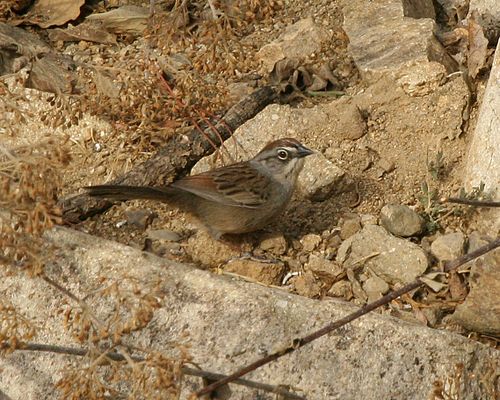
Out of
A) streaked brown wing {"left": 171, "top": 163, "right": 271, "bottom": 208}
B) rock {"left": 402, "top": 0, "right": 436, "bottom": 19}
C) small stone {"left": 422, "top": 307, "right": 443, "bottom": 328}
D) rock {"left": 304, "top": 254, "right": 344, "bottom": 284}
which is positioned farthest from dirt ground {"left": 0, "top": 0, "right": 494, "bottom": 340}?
rock {"left": 402, "top": 0, "right": 436, "bottom": 19}

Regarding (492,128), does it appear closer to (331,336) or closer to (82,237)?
(331,336)

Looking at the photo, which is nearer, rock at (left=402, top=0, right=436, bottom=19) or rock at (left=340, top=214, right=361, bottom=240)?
rock at (left=340, top=214, right=361, bottom=240)

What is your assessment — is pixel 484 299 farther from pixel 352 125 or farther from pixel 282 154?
pixel 352 125

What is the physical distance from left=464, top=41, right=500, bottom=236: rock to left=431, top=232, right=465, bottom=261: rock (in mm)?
186

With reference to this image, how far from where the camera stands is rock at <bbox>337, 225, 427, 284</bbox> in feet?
20.2

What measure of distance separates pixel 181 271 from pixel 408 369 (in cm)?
124

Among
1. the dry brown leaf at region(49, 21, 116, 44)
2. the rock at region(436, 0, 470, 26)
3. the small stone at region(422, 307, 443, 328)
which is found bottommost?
the small stone at region(422, 307, 443, 328)

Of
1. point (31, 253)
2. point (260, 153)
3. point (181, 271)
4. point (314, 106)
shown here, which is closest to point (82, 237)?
point (181, 271)

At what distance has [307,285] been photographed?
20.7 ft

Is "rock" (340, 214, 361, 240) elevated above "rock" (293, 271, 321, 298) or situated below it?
above

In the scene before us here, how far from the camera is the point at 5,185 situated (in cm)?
455

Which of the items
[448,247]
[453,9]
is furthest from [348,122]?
[453,9]

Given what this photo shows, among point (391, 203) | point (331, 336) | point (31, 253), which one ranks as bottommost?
point (391, 203)

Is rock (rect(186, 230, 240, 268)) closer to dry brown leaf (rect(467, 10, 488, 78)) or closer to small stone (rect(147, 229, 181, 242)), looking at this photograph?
small stone (rect(147, 229, 181, 242))
